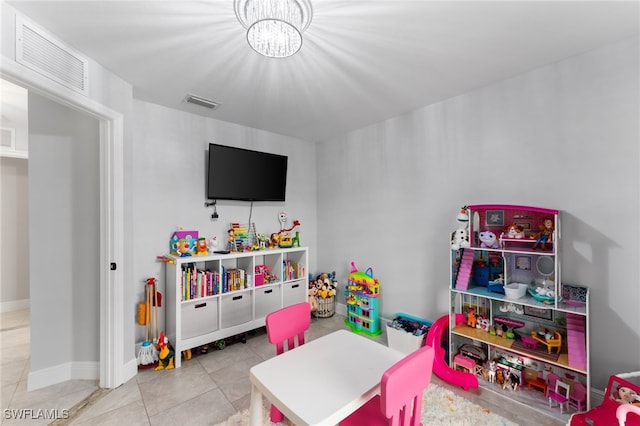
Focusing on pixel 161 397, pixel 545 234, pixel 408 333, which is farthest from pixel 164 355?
pixel 545 234

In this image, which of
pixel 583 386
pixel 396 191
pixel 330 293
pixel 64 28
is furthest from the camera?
pixel 330 293

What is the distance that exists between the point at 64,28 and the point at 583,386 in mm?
4093

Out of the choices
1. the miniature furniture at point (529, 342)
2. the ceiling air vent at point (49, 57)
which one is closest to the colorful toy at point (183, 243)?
the ceiling air vent at point (49, 57)

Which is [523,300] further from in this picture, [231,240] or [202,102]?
[202,102]

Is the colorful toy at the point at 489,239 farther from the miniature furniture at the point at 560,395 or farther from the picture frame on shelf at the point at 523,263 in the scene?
the miniature furniture at the point at 560,395

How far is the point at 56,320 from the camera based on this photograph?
7.53 ft

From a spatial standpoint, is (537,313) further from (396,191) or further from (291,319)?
(291,319)

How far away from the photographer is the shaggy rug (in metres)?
1.79

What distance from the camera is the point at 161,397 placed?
210 centimetres

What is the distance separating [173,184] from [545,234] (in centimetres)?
343

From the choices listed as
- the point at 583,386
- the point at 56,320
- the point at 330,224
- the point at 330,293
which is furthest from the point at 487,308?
the point at 56,320

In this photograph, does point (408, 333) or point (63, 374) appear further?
point (408, 333)

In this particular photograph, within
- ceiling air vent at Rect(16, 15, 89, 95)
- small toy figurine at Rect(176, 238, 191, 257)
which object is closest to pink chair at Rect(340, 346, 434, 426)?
small toy figurine at Rect(176, 238, 191, 257)

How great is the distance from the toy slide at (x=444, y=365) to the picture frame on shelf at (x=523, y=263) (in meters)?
0.64
